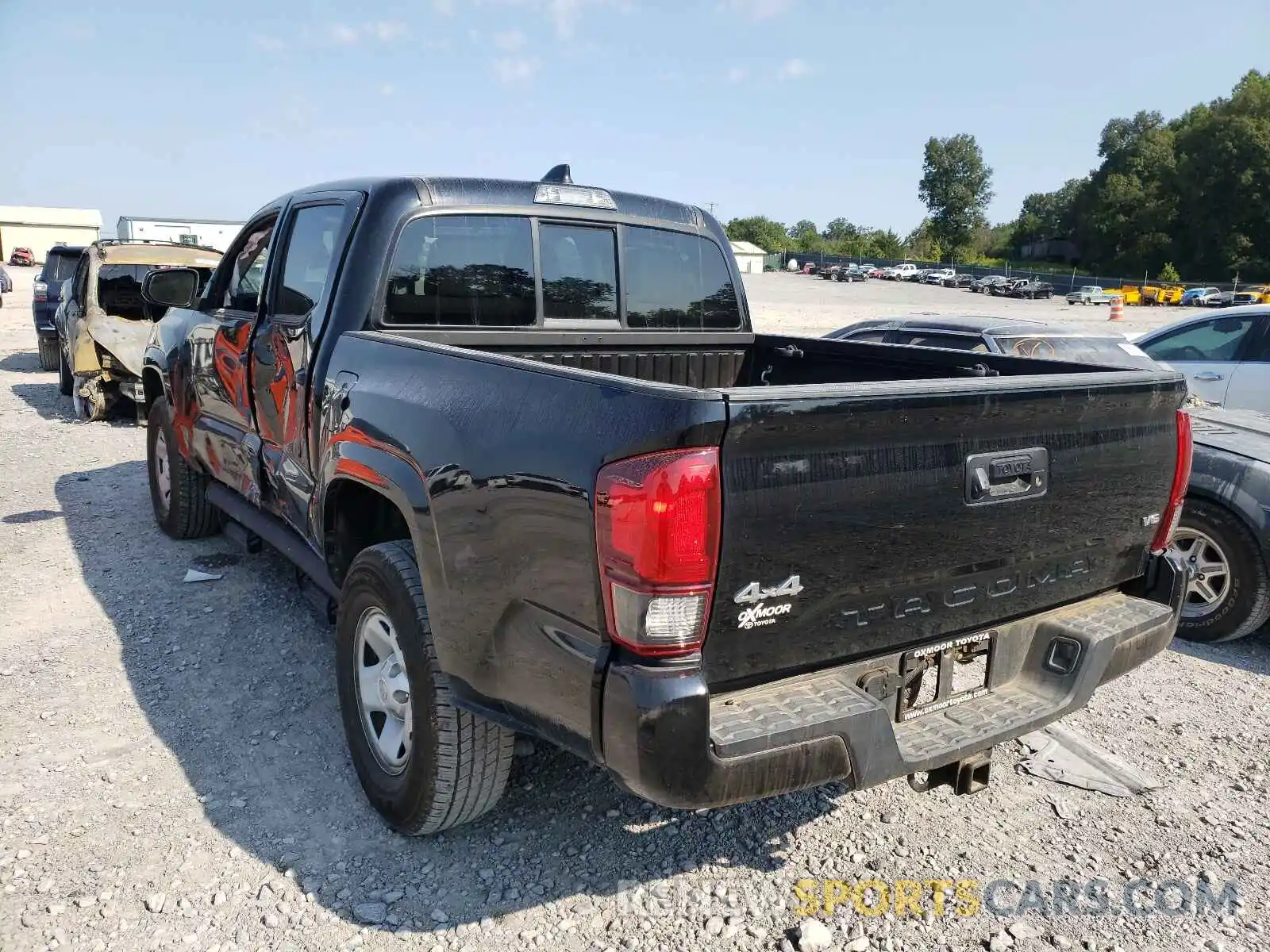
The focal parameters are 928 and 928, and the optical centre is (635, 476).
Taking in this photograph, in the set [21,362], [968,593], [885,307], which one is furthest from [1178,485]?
[885,307]

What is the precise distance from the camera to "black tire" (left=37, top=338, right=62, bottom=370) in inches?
560

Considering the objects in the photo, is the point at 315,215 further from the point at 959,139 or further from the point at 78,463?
the point at 959,139

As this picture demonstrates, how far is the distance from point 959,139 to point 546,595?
409ft

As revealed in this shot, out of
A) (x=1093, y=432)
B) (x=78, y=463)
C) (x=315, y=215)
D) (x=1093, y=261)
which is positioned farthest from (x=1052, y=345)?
(x=1093, y=261)

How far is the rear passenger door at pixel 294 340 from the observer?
364 centimetres

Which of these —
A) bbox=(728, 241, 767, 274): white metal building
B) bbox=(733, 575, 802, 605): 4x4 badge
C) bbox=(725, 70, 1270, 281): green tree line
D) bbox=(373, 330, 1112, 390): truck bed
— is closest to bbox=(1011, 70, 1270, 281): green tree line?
bbox=(725, 70, 1270, 281): green tree line

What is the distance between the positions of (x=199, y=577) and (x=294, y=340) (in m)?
2.28

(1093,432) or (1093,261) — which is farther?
(1093,261)

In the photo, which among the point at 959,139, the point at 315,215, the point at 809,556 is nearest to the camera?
the point at 809,556

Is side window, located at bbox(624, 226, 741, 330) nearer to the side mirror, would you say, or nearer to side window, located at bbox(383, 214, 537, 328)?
side window, located at bbox(383, 214, 537, 328)

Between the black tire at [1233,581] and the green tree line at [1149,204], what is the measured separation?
271 feet

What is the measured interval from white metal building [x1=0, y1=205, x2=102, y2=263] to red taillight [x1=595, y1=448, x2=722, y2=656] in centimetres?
7803

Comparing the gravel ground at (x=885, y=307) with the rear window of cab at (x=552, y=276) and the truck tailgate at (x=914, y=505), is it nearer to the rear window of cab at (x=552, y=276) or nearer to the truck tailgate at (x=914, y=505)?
the rear window of cab at (x=552, y=276)

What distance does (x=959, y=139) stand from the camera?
113 m
